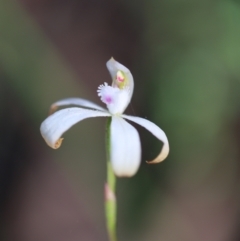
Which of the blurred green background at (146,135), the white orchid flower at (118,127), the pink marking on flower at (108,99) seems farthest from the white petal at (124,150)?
the blurred green background at (146,135)

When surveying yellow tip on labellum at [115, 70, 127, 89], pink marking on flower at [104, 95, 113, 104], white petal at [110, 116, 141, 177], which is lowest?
white petal at [110, 116, 141, 177]

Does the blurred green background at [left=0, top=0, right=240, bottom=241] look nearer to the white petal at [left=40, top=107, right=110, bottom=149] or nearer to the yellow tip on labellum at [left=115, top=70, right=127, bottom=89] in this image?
the yellow tip on labellum at [left=115, top=70, right=127, bottom=89]

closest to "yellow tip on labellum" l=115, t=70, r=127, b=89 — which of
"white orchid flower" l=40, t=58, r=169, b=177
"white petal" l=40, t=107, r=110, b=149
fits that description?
"white orchid flower" l=40, t=58, r=169, b=177

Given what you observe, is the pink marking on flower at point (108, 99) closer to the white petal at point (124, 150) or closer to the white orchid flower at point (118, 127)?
the white orchid flower at point (118, 127)

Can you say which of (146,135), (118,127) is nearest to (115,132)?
(118,127)

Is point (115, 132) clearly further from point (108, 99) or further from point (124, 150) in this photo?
point (108, 99)

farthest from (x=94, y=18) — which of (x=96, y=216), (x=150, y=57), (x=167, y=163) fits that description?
(x=96, y=216)

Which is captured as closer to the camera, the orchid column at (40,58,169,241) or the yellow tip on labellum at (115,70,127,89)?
the orchid column at (40,58,169,241)
